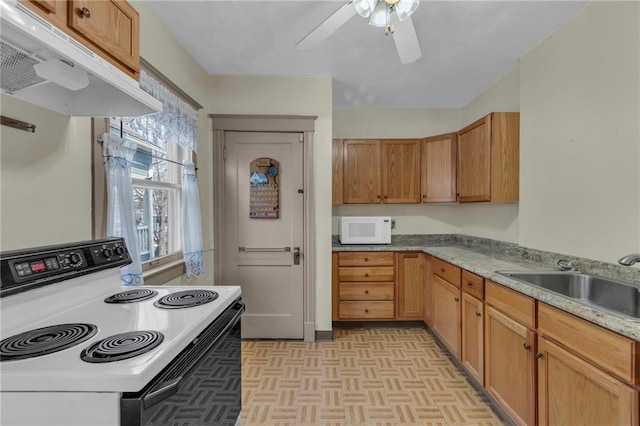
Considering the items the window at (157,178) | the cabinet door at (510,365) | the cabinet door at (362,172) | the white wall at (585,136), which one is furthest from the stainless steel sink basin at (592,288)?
the window at (157,178)

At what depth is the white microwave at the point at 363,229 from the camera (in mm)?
3600

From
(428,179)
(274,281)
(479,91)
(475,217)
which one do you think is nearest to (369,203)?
(428,179)

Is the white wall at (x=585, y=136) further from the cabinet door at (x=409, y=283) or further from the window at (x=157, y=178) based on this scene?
the window at (x=157, y=178)

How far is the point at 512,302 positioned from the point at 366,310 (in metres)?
1.85

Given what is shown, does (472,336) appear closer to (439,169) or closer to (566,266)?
(566,266)

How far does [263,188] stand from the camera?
316 centimetres

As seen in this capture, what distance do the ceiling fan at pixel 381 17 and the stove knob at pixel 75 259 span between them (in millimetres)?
1677

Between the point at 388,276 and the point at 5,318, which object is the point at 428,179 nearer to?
the point at 388,276

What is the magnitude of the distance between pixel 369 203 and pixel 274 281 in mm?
1461

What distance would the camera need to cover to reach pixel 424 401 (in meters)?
2.17

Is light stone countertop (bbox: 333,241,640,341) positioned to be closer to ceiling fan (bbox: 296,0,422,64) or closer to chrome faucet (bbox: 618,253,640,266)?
chrome faucet (bbox: 618,253,640,266)

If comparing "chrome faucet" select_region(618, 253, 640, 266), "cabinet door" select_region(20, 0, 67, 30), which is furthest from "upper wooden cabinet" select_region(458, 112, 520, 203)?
"cabinet door" select_region(20, 0, 67, 30)

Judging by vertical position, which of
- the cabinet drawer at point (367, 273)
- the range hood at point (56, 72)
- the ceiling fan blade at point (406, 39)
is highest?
the ceiling fan blade at point (406, 39)

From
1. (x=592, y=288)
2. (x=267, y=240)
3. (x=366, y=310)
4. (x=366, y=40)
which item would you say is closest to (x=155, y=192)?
(x=267, y=240)
